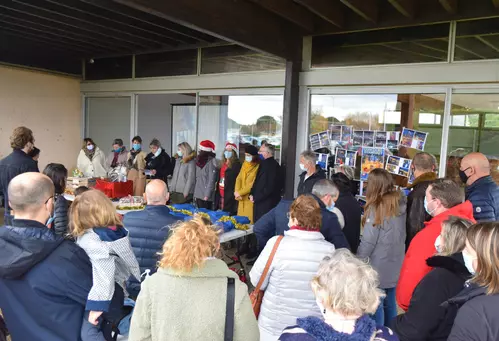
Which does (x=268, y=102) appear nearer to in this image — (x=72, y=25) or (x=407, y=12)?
(x=407, y=12)

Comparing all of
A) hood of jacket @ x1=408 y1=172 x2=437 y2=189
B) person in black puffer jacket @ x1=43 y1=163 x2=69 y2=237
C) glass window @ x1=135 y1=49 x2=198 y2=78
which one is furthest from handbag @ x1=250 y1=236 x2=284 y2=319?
glass window @ x1=135 y1=49 x2=198 y2=78

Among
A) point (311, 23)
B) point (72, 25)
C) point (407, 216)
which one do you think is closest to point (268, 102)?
point (311, 23)

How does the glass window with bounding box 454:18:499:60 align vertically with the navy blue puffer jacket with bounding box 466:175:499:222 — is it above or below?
above

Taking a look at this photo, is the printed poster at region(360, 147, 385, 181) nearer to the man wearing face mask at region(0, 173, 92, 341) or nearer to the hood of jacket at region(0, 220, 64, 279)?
the man wearing face mask at region(0, 173, 92, 341)

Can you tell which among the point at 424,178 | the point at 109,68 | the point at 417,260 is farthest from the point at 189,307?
the point at 109,68

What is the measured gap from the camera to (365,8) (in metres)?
4.79

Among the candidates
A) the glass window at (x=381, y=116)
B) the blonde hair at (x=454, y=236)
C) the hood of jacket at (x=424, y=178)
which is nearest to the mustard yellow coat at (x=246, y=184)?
the glass window at (x=381, y=116)

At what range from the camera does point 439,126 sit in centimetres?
509

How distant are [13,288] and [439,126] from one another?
194 inches

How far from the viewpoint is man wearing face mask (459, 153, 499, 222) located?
3.46m

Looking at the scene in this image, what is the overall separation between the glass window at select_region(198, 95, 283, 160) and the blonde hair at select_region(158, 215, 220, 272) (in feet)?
16.2

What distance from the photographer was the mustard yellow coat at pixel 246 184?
5.44 metres

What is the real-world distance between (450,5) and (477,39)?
606 millimetres

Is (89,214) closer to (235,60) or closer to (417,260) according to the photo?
(417,260)
